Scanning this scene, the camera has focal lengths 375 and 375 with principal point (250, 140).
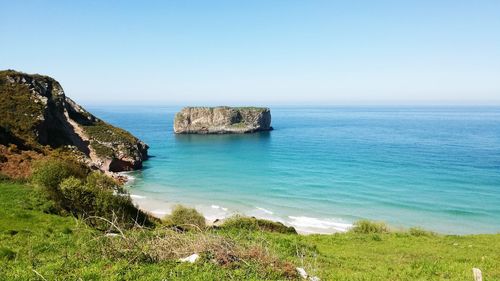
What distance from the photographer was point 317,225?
162ft

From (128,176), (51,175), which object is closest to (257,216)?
(51,175)

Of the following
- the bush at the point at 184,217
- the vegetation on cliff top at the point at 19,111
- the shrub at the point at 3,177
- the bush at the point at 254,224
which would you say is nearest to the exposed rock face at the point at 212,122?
the vegetation on cliff top at the point at 19,111

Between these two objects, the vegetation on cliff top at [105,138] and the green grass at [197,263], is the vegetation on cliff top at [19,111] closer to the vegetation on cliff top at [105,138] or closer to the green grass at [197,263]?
the vegetation on cliff top at [105,138]

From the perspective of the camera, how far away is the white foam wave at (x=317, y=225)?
155 ft

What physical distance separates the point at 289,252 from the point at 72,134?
3142 inches

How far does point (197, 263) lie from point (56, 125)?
78.7 metres

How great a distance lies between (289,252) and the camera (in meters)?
18.1

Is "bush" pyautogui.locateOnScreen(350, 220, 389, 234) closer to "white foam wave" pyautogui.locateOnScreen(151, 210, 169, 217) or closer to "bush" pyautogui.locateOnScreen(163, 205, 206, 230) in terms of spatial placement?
"bush" pyautogui.locateOnScreen(163, 205, 206, 230)

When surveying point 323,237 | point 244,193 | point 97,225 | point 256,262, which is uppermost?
point 256,262

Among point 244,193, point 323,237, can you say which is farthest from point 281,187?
point 323,237

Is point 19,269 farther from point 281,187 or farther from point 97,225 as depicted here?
point 281,187

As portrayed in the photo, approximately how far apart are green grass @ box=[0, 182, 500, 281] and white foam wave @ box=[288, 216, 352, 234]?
54.2ft

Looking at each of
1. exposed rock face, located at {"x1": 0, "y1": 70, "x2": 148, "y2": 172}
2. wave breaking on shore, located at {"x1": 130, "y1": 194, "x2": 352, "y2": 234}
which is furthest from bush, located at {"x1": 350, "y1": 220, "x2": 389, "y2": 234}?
exposed rock face, located at {"x1": 0, "y1": 70, "x2": 148, "y2": 172}

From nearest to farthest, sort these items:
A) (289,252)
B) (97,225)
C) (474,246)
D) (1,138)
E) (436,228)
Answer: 1. (289,252)
2. (97,225)
3. (474,246)
4. (436,228)
5. (1,138)
